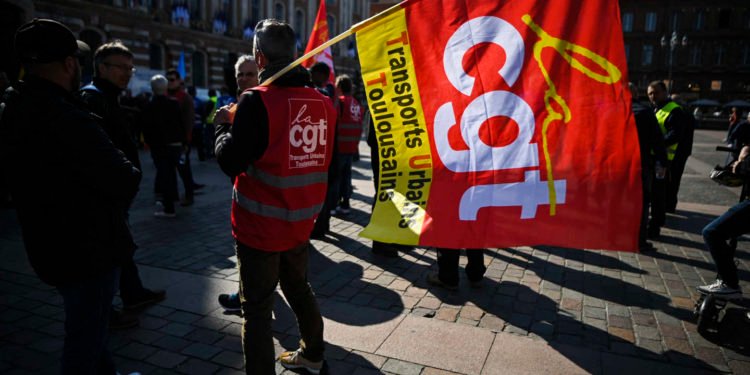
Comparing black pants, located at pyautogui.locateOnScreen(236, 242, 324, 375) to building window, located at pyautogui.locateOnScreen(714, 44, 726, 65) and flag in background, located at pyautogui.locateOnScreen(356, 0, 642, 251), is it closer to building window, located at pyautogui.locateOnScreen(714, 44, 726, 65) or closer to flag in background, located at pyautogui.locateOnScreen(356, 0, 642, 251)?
→ flag in background, located at pyautogui.locateOnScreen(356, 0, 642, 251)

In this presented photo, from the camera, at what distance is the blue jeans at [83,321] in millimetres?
2232

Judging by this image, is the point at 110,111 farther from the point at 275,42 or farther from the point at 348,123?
the point at 348,123

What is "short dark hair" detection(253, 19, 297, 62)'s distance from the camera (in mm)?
2494

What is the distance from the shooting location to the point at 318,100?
263 cm

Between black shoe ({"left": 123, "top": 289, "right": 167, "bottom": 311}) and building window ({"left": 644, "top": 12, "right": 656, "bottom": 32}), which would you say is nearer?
black shoe ({"left": 123, "top": 289, "right": 167, "bottom": 311})

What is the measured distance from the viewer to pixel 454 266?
4.44 m

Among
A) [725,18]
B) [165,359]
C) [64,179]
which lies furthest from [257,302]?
[725,18]

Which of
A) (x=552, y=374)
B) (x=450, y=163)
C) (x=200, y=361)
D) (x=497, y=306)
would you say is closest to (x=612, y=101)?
(x=450, y=163)

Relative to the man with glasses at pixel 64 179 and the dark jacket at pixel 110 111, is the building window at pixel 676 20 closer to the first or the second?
the dark jacket at pixel 110 111

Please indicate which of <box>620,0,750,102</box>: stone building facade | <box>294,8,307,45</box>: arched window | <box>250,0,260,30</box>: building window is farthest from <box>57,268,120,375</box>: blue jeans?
<box>620,0,750,102</box>: stone building facade

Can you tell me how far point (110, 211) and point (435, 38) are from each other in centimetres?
180

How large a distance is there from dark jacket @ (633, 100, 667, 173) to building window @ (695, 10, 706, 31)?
6131cm

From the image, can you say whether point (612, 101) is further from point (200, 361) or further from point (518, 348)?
point (200, 361)

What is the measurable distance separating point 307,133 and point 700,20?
6610 cm
